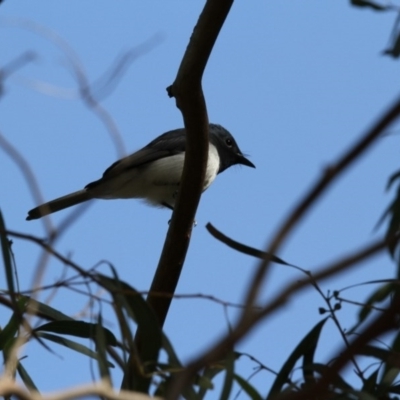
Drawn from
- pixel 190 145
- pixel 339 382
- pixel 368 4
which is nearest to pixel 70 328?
pixel 339 382

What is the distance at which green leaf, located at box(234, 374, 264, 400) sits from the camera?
6.55 feet

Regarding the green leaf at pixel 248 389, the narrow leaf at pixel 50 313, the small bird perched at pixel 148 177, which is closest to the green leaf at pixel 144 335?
the green leaf at pixel 248 389

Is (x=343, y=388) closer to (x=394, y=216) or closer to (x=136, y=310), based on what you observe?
(x=136, y=310)

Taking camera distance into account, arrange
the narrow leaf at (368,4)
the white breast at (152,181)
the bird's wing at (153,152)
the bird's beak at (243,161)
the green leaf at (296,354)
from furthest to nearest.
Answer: the bird's beak at (243,161), the white breast at (152,181), the bird's wing at (153,152), the narrow leaf at (368,4), the green leaf at (296,354)

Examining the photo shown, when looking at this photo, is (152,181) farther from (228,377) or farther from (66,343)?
(228,377)

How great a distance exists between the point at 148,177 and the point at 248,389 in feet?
14.4

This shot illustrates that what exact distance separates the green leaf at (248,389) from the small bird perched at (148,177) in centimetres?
402

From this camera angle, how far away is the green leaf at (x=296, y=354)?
7.71 ft

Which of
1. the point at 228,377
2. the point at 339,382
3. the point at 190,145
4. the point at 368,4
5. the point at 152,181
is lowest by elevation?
the point at 228,377

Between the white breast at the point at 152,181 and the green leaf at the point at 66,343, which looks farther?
the white breast at the point at 152,181

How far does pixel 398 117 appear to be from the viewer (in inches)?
32.6

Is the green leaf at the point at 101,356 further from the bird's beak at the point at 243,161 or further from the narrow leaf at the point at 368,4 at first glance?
the bird's beak at the point at 243,161

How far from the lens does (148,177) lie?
632cm

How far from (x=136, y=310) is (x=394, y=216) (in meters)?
1.18
